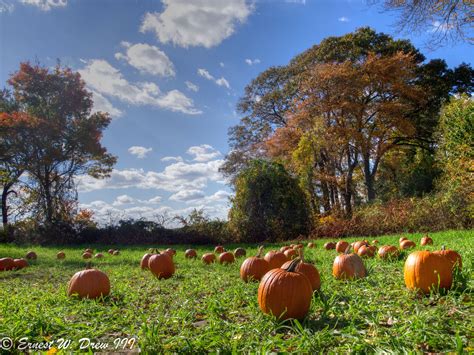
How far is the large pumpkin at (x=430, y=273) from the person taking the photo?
105 inches

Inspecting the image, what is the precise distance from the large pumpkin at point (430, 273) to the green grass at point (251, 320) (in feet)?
0.30

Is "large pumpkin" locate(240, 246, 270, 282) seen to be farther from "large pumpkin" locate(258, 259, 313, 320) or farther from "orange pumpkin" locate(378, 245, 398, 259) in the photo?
"orange pumpkin" locate(378, 245, 398, 259)

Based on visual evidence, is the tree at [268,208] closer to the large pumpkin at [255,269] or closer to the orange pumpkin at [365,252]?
the orange pumpkin at [365,252]

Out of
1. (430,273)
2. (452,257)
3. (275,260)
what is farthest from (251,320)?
(452,257)

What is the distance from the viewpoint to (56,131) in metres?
18.5

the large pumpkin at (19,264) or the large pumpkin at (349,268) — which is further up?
the large pumpkin at (19,264)

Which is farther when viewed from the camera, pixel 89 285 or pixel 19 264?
pixel 19 264

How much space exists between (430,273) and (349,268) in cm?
86

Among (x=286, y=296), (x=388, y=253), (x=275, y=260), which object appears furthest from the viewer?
(x=388, y=253)

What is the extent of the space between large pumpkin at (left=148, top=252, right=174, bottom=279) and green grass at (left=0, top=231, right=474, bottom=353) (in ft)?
2.73

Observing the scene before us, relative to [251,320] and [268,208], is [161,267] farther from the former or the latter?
[268,208]

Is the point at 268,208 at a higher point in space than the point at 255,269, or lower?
higher

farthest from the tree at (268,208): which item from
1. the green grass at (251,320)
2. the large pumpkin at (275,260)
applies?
the green grass at (251,320)

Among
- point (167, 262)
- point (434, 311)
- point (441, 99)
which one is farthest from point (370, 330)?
point (441, 99)
